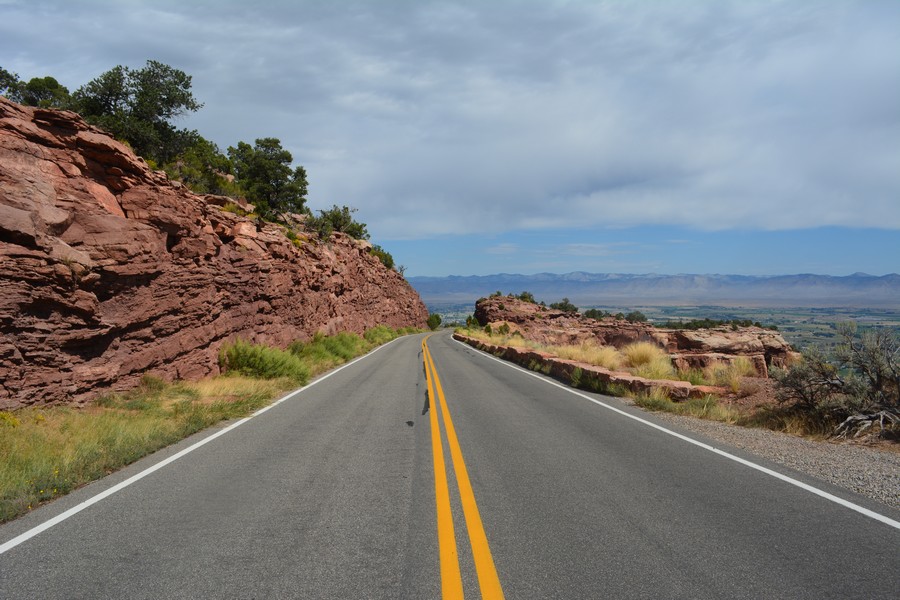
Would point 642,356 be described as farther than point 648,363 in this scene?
Yes

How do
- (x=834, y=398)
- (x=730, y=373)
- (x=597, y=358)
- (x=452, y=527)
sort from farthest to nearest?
(x=597, y=358) → (x=730, y=373) → (x=834, y=398) → (x=452, y=527)

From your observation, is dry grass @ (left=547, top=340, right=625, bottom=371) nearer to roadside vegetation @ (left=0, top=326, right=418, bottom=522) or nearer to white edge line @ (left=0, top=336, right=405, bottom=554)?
roadside vegetation @ (left=0, top=326, right=418, bottom=522)

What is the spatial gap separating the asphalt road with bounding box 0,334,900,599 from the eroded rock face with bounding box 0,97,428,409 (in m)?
3.77

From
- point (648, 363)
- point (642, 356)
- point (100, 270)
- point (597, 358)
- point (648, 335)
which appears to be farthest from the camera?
point (648, 335)

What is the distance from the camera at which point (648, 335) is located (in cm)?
3025

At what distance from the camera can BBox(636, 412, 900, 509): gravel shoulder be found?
5824 mm

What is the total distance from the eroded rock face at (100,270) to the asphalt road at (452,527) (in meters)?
3.77

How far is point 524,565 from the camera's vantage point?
12.7 ft

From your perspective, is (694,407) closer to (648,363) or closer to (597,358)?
(648,363)

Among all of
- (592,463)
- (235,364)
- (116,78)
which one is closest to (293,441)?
(592,463)

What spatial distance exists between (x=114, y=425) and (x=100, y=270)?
4.51 m

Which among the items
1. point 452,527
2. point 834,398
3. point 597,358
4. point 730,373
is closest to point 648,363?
point 597,358

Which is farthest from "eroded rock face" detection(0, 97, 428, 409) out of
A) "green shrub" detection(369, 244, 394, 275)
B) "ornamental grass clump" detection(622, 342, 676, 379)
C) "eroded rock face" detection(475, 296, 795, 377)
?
"green shrub" detection(369, 244, 394, 275)

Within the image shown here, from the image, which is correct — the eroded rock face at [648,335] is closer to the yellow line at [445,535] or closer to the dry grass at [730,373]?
the dry grass at [730,373]
